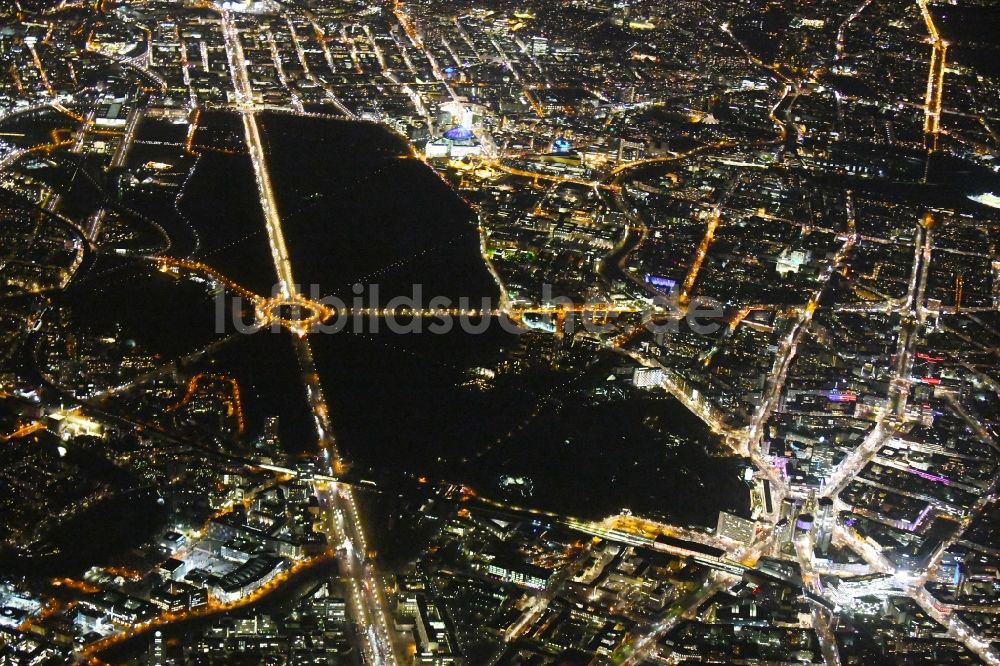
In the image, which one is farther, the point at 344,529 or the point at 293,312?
the point at 293,312

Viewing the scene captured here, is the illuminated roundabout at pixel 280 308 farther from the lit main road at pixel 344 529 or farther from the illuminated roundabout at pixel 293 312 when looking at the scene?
the lit main road at pixel 344 529

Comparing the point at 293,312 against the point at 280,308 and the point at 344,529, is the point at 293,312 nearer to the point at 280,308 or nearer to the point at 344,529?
the point at 280,308

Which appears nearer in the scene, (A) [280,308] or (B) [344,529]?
(B) [344,529]

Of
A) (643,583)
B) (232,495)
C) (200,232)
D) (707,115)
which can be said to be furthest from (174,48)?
(643,583)

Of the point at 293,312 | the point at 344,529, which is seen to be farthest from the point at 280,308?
the point at 344,529

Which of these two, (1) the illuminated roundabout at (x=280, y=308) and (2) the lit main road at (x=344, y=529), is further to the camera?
(1) the illuminated roundabout at (x=280, y=308)

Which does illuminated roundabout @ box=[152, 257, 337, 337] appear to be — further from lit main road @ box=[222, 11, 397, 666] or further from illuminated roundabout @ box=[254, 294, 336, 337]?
lit main road @ box=[222, 11, 397, 666]

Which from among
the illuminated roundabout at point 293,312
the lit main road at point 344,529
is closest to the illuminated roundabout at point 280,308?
the illuminated roundabout at point 293,312

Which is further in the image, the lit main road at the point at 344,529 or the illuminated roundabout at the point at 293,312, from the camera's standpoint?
the illuminated roundabout at the point at 293,312

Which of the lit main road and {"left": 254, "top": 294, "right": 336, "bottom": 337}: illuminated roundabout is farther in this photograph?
{"left": 254, "top": 294, "right": 336, "bottom": 337}: illuminated roundabout

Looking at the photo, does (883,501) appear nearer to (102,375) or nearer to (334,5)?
(102,375)

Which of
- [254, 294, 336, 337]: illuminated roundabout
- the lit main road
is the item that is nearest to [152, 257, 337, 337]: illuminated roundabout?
[254, 294, 336, 337]: illuminated roundabout
